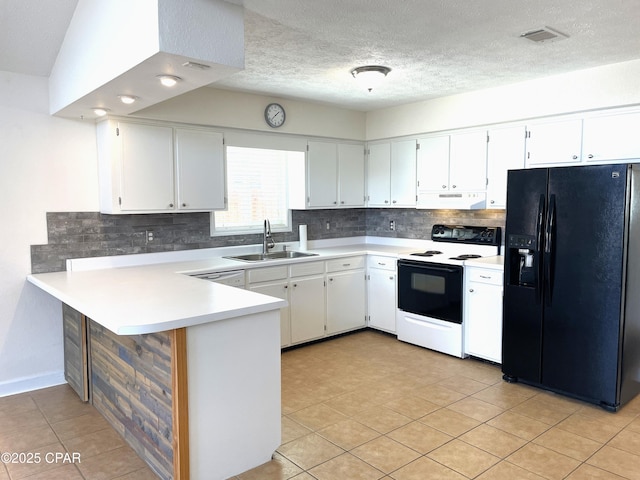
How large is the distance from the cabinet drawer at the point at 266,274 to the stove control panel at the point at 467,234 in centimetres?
175

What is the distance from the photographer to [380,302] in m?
4.96

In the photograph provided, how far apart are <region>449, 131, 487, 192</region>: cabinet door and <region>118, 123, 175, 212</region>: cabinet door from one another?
2.61 meters

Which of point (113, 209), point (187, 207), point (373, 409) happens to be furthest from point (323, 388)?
point (113, 209)

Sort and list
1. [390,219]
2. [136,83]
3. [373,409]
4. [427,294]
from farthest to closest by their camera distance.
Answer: [390,219]
[427,294]
[373,409]
[136,83]

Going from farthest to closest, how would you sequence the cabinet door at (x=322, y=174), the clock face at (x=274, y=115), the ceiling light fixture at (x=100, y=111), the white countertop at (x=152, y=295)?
the cabinet door at (x=322, y=174), the clock face at (x=274, y=115), the ceiling light fixture at (x=100, y=111), the white countertop at (x=152, y=295)

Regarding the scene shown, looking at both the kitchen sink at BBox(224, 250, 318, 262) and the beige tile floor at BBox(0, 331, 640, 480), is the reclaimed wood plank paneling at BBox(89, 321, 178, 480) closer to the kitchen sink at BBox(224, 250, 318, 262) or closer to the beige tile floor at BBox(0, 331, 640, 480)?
the beige tile floor at BBox(0, 331, 640, 480)

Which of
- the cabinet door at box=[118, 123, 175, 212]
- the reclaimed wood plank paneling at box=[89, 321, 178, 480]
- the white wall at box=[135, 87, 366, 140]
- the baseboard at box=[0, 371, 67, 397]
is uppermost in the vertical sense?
the white wall at box=[135, 87, 366, 140]

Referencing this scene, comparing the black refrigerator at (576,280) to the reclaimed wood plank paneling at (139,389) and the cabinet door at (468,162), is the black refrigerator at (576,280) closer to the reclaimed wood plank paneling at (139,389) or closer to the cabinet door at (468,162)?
the cabinet door at (468,162)

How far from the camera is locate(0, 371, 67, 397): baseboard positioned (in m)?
3.53

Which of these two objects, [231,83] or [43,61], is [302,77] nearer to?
[231,83]

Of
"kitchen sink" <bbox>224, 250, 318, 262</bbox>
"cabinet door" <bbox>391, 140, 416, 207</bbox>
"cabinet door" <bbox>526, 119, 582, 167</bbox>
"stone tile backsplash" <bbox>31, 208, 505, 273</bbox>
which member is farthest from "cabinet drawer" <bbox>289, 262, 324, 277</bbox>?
"cabinet door" <bbox>526, 119, 582, 167</bbox>

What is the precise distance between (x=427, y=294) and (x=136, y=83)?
3.02 metres

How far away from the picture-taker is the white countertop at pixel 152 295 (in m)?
2.22

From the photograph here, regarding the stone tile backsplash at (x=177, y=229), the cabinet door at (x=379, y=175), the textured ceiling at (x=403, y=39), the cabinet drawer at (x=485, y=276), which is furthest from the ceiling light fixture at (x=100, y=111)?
the cabinet drawer at (x=485, y=276)
